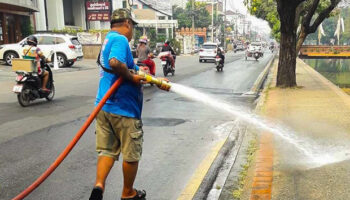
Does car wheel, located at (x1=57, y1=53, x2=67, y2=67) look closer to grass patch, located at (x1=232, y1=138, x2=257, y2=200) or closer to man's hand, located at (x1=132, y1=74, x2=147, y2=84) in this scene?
grass patch, located at (x1=232, y1=138, x2=257, y2=200)

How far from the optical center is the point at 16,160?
527 cm

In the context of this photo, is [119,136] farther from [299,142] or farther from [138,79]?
[299,142]

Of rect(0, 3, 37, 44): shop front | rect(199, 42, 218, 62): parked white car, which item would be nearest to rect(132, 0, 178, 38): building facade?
rect(199, 42, 218, 62): parked white car

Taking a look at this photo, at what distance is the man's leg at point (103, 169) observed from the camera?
10.9ft

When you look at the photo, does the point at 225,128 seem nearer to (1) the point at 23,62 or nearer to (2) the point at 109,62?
(2) the point at 109,62

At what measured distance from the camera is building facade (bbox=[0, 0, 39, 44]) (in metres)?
24.9

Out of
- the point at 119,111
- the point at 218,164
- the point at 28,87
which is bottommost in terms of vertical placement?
the point at 218,164

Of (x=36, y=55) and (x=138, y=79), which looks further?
(x=36, y=55)

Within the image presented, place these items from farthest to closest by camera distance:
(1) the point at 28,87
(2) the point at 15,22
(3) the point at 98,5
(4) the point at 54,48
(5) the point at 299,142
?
1. (3) the point at 98,5
2. (2) the point at 15,22
3. (4) the point at 54,48
4. (1) the point at 28,87
5. (5) the point at 299,142

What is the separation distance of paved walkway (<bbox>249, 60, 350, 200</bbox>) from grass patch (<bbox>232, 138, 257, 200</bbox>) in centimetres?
11

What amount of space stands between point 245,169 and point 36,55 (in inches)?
269

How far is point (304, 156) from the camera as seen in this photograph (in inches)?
208

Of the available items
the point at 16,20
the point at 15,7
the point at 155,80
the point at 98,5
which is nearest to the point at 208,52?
the point at 98,5

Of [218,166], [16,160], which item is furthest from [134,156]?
[16,160]
